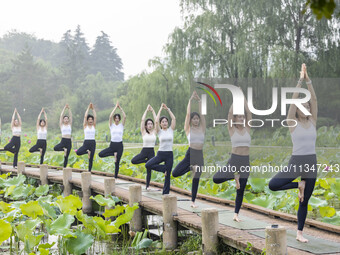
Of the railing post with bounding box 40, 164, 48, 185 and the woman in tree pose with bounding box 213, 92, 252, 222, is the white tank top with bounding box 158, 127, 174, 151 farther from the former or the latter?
the railing post with bounding box 40, 164, 48, 185

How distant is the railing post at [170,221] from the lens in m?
6.03

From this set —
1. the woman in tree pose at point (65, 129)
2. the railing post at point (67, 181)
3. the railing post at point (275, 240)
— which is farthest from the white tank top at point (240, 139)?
the woman in tree pose at point (65, 129)

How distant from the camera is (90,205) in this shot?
950cm

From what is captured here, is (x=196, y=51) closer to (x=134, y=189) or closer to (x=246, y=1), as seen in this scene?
(x=246, y=1)

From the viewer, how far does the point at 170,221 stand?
6.04m

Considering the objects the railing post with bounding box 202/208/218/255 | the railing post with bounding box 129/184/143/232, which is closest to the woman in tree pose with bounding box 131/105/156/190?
the railing post with bounding box 129/184/143/232

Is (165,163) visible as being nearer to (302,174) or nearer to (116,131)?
(116,131)

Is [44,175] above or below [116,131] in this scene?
below

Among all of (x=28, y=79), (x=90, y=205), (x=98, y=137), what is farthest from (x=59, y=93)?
(x=90, y=205)

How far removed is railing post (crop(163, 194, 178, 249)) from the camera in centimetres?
603

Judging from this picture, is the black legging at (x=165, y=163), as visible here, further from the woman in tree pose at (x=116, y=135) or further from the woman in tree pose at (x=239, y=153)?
the woman in tree pose at (x=239, y=153)

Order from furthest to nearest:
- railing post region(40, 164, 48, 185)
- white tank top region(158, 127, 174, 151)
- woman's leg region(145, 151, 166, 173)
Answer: railing post region(40, 164, 48, 185) < woman's leg region(145, 151, 166, 173) < white tank top region(158, 127, 174, 151)

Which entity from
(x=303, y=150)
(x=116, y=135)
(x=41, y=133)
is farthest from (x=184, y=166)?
(x=41, y=133)

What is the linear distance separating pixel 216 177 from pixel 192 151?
1048 mm
